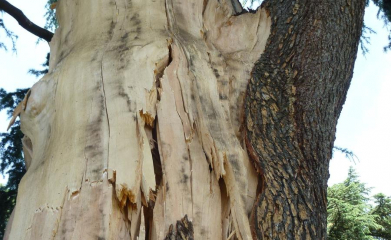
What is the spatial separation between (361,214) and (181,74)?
209 inches

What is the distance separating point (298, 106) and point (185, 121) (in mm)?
621

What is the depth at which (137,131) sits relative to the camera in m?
1.96

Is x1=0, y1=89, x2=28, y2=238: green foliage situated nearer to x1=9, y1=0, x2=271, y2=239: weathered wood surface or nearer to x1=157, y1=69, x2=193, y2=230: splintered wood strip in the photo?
x1=9, y1=0, x2=271, y2=239: weathered wood surface

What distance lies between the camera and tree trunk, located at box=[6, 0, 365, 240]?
1.82 m

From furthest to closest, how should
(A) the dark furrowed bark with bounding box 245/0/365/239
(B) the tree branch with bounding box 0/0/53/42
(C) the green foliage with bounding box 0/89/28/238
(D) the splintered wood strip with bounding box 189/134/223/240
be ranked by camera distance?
(C) the green foliage with bounding box 0/89/28/238
(B) the tree branch with bounding box 0/0/53/42
(A) the dark furrowed bark with bounding box 245/0/365/239
(D) the splintered wood strip with bounding box 189/134/223/240

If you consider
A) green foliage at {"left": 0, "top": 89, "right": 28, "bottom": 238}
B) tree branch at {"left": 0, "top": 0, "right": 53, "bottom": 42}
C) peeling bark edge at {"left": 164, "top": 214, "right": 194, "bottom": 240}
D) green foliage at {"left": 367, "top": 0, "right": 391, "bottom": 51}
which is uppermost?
green foliage at {"left": 367, "top": 0, "right": 391, "bottom": 51}

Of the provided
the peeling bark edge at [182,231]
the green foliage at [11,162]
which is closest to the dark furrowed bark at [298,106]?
the peeling bark edge at [182,231]

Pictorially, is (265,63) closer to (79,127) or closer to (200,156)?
(200,156)

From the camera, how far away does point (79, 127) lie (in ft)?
6.63

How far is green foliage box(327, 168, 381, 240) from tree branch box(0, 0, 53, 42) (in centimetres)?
487

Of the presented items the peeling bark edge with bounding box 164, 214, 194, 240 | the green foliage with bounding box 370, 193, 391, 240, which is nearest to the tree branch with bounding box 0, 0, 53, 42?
the peeling bark edge with bounding box 164, 214, 194, 240

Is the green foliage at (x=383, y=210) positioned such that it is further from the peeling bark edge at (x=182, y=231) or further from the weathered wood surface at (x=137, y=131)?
the peeling bark edge at (x=182, y=231)

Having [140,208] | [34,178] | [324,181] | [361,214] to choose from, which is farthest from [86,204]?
[361,214]

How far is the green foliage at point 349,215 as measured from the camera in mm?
6535
